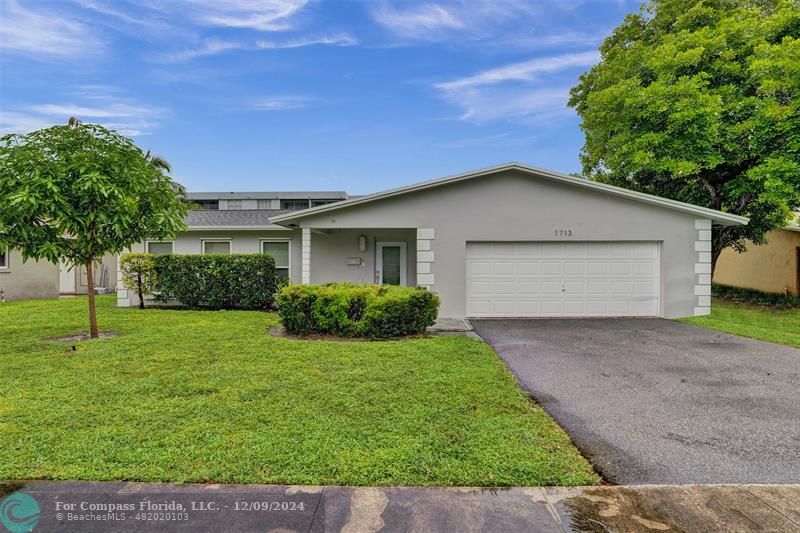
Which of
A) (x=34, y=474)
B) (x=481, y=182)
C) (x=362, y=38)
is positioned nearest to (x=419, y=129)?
(x=362, y=38)

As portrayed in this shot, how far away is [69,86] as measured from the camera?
13.0 m

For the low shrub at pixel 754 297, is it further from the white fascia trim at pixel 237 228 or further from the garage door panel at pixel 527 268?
the white fascia trim at pixel 237 228

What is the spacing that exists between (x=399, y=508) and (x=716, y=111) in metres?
15.2

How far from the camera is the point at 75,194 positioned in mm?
7055

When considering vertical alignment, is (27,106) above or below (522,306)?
above

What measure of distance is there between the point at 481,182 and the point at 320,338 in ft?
18.7

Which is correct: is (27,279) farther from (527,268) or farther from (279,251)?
(527,268)

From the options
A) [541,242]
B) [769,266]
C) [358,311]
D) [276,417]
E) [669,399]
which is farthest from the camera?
[769,266]


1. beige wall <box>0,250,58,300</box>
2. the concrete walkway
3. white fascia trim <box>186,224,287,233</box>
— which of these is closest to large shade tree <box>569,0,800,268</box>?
white fascia trim <box>186,224,287,233</box>

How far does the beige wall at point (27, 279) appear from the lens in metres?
15.1

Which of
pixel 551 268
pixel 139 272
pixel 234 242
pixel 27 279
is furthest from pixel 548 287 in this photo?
pixel 27 279

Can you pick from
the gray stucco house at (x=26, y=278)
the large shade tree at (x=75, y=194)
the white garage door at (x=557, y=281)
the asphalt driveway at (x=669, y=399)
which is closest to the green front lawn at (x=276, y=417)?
the asphalt driveway at (x=669, y=399)

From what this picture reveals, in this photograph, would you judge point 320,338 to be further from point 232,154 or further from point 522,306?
point 232,154

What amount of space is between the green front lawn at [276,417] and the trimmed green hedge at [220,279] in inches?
205
